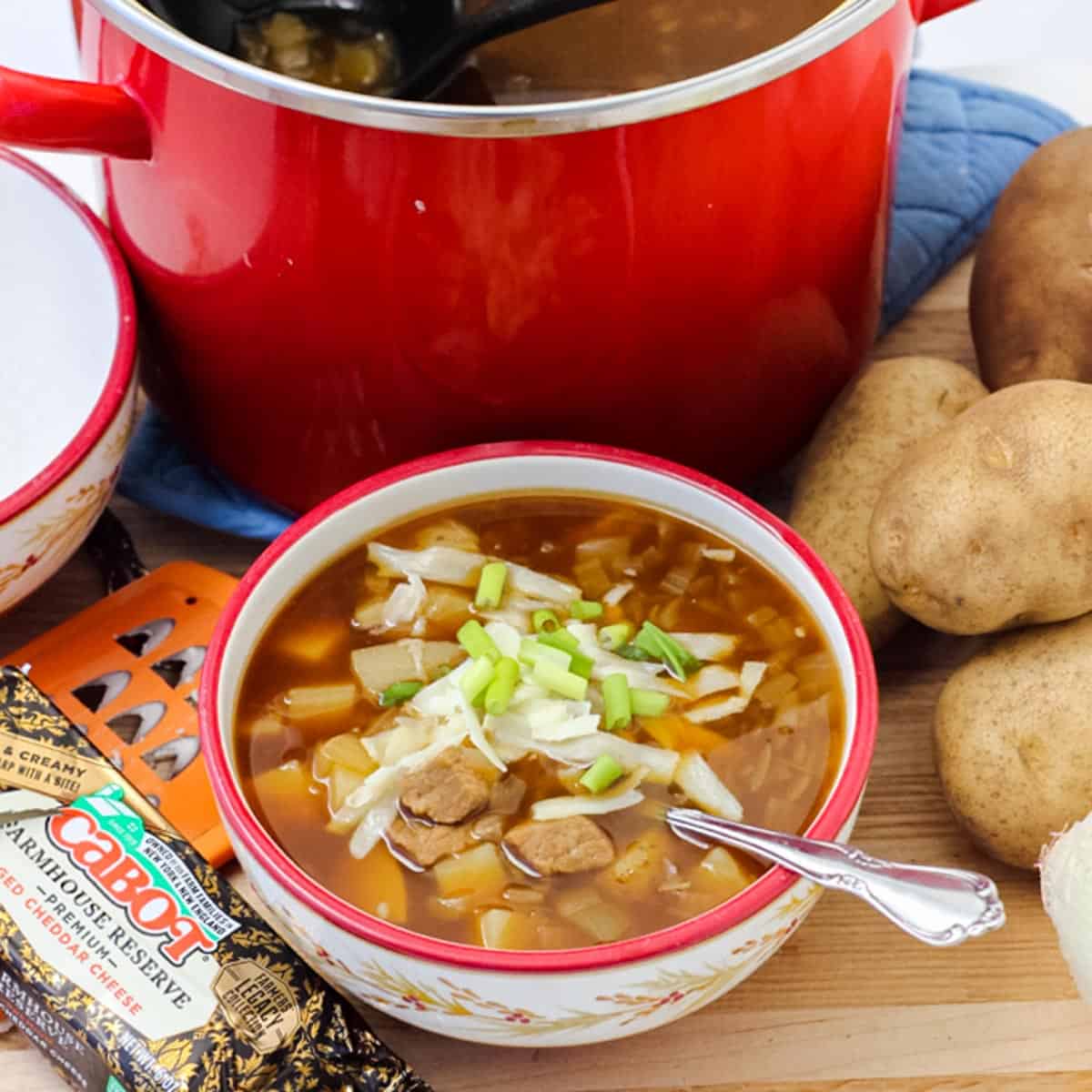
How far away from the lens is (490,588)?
109cm

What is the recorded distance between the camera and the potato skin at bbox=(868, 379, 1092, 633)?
1049mm

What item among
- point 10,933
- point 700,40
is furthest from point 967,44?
point 10,933

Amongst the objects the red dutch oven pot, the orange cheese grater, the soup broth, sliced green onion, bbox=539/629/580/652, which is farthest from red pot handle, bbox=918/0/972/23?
the orange cheese grater

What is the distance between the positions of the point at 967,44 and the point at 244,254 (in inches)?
56.9

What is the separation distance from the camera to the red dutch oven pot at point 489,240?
100cm

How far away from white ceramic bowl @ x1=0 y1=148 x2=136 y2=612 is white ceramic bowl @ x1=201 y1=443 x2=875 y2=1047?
17cm

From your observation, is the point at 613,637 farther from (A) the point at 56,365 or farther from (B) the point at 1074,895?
(A) the point at 56,365

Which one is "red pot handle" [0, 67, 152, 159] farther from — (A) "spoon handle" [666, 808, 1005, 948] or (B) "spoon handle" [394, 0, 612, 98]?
(A) "spoon handle" [666, 808, 1005, 948]

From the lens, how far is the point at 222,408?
1246 mm

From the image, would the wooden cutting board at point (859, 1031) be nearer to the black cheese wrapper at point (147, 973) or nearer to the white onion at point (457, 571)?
the black cheese wrapper at point (147, 973)

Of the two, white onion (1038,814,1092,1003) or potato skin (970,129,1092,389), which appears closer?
white onion (1038,814,1092,1003)

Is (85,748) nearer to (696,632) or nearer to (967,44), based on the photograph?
(696,632)

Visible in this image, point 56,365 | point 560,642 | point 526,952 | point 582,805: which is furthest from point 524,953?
point 56,365

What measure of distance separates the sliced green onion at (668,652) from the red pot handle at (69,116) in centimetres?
46
